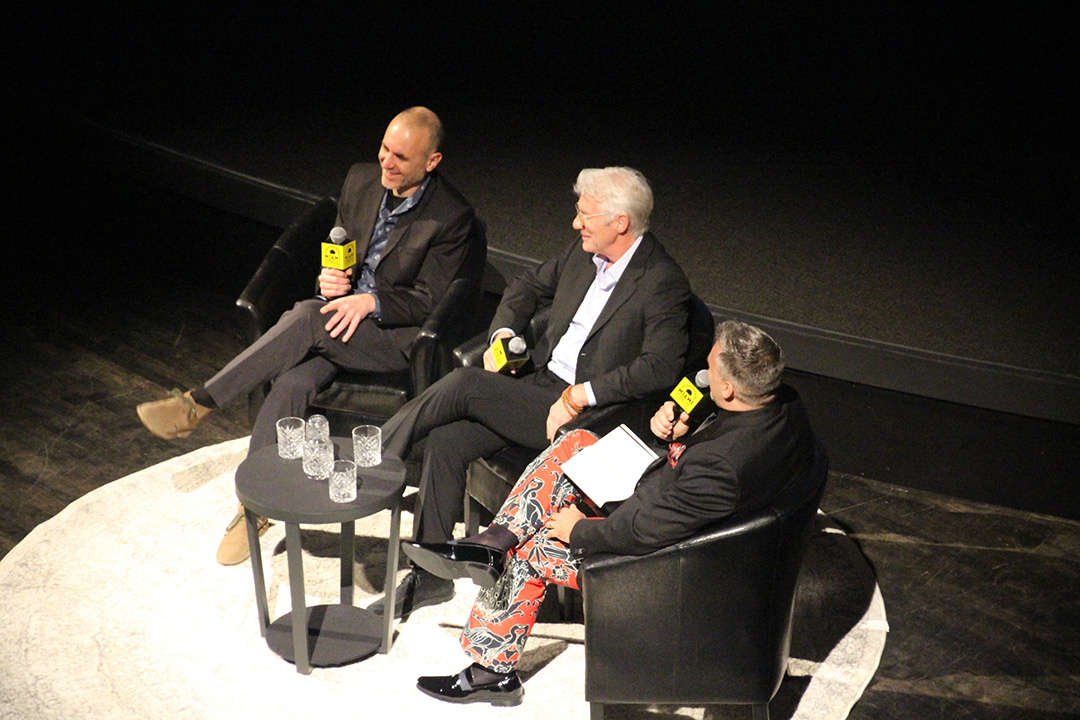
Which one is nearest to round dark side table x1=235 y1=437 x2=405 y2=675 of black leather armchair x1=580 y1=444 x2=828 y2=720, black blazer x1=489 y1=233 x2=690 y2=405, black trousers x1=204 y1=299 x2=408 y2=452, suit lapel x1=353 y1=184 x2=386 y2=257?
black trousers x1=204 y1=299 x2=408 y2=452

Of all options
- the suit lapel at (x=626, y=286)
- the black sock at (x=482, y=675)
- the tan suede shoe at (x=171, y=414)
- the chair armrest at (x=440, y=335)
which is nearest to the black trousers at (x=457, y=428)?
the chair armrest at (x=440, y=335)

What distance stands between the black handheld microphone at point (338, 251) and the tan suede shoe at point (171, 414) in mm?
662

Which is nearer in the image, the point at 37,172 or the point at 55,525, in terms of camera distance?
the point at 55,525

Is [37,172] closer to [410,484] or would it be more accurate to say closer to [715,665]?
[410,484]

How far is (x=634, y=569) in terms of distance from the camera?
2.90 metres

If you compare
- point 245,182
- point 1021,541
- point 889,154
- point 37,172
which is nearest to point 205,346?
point 245,182

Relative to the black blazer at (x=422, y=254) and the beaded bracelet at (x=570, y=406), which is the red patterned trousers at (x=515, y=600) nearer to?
the beaded bracelet at (x=570, y=406)

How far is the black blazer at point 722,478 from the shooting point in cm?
281

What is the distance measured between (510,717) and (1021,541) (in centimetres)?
221

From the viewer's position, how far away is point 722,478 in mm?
2803

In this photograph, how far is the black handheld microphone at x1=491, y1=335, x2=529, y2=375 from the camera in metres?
3.85

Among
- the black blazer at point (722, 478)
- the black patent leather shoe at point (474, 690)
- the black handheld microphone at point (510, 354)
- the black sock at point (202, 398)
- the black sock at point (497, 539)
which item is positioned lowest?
the black patent leather shoe at point (474, 690)

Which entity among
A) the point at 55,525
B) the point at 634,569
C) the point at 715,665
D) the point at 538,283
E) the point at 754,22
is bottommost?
the point at 55,525

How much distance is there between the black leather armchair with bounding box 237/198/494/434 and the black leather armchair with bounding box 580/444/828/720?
1291mm
